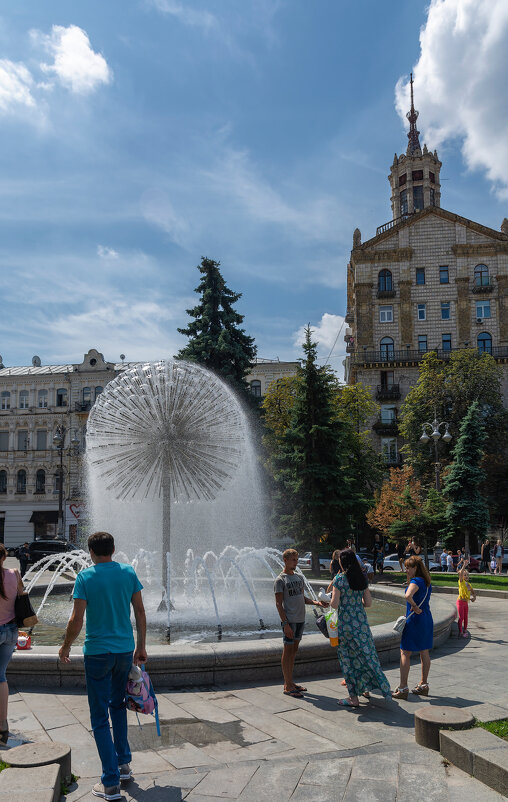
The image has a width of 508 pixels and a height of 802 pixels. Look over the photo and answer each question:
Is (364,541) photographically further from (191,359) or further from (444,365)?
(191,359)

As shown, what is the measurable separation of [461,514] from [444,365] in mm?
15753

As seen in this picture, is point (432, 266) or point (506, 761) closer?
point (506, 761)

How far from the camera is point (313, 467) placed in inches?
1043

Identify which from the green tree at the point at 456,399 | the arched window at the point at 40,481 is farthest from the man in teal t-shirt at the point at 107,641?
the arched window at the point at 40,481

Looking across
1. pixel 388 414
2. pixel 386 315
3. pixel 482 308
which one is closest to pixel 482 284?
pixel 482 308

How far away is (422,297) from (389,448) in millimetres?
13147

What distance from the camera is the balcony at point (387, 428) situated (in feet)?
164

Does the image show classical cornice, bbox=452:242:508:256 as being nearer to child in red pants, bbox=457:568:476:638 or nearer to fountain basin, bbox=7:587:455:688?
child in red pants, bbox=457:568:476:638

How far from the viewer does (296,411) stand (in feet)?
90.5

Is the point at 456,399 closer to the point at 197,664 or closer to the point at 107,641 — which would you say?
the point at 197,664

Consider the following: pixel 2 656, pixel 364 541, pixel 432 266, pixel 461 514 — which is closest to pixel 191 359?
pixel 461 514

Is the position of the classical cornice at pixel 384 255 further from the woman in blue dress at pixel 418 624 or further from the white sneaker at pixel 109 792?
the white sneaker at pixel 109 792

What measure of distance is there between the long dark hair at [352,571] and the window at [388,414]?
4456cm

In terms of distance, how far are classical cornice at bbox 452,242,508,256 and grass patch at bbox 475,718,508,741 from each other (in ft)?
171
